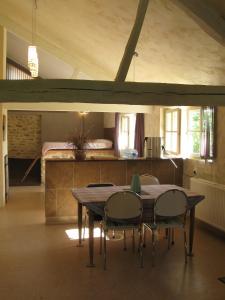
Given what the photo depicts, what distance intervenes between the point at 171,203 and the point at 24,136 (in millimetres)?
8049

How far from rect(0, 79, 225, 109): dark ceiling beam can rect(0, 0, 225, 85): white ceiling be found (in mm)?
669

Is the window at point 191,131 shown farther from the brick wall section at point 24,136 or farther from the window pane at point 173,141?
the brick wall section at point 24,136

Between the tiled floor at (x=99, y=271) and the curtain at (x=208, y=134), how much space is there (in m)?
1.16

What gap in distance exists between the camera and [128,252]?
4.20 m

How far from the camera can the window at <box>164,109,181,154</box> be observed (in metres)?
6.06

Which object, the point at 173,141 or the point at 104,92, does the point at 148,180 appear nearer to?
the point at 173,141

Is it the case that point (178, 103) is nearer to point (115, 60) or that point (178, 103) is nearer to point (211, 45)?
point (211, 45)

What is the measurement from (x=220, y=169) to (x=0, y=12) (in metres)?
4.68

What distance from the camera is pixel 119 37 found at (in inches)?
185

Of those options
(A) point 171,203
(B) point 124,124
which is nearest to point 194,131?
(A) point 171,203

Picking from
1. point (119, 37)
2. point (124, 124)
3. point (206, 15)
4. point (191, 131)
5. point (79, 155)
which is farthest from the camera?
point (124, 124)

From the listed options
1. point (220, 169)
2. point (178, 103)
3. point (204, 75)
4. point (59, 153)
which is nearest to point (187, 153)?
point (220, 169)

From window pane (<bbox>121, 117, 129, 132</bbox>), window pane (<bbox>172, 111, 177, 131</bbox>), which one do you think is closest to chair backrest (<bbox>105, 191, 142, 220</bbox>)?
window pane (<bbox>172, 111, 177, 131</bbox>)

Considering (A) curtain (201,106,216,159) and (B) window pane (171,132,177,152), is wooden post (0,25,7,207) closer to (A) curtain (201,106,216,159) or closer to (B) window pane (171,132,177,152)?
(B) window pane (171,132,177,152)
